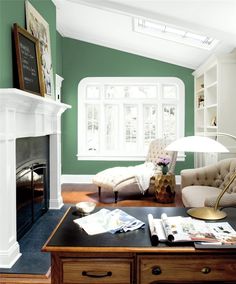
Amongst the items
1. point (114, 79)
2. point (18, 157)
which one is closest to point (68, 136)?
point (114, 79)

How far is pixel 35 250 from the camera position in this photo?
10.4ft

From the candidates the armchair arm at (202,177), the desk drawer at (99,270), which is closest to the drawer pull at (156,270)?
the desk drawer at (99,270)

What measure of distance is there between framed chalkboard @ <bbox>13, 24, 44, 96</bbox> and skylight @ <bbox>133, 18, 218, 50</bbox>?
2.08 metres

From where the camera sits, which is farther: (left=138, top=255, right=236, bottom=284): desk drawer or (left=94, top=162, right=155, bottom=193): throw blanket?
(left=94, top=162, right=155, bottom=193): throw blanket

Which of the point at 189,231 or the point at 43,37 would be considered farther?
the point at 43,37

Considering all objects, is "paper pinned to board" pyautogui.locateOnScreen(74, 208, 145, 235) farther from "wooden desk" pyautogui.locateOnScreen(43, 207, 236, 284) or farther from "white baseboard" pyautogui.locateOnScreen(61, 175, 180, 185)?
"white baseboard" pyautogui.locateOnScreen(61, 175, 180, 185)

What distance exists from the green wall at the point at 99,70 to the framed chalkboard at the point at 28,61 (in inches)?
126

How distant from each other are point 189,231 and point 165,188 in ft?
12.2

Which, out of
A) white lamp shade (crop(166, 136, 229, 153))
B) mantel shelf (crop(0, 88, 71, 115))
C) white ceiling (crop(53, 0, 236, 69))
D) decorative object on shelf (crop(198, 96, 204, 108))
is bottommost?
white lamp shade (crop(166, 136, 229, 153))

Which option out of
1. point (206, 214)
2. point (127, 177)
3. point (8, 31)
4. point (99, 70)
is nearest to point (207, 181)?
point (127, 177)

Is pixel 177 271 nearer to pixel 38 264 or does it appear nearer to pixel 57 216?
pixel 38 264

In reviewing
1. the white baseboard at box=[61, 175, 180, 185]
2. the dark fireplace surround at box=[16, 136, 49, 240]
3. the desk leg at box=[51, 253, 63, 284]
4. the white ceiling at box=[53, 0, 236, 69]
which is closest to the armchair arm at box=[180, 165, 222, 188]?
the white ceiling at box=[53, 0, 236, 69]

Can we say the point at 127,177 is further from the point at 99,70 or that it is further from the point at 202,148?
the point at 202,148

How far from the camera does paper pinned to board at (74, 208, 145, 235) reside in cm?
174
